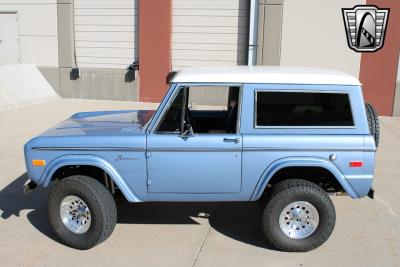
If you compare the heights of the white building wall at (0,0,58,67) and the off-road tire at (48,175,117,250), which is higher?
the white building wall at (0,0,58,67)

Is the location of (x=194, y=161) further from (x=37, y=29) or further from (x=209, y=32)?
(x=37, y=29)

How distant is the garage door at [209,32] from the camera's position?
13.5 m

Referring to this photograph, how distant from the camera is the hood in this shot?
4836 mm

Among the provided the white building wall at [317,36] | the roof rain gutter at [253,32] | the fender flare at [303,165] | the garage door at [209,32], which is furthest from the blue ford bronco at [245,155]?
the garage door at [209,32]

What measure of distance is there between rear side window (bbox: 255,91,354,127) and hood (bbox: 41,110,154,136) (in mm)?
1281

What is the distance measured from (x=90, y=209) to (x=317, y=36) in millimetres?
9808

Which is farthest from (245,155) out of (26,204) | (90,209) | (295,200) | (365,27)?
(365,27)

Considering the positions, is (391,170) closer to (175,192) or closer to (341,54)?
(175,192)

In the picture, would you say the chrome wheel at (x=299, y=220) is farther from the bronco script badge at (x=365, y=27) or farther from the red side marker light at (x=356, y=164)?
the bronco script badge at (x=365, y=27)

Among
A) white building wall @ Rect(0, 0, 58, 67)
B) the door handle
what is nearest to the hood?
the door handle

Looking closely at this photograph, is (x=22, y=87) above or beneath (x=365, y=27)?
beneath

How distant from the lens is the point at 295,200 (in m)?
4.56

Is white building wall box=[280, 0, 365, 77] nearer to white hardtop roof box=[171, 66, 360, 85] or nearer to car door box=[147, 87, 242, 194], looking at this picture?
white hardtop roof box=[171, 66, 360, 85]

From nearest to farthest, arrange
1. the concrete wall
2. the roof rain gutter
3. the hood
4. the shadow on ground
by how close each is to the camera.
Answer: the hood
the shadow on ground
the concrete wall
the roof rain gutter
